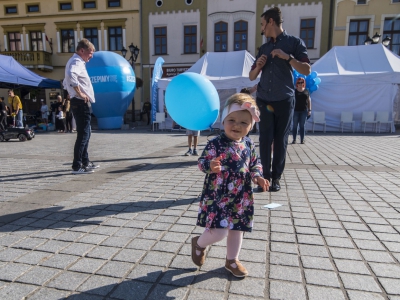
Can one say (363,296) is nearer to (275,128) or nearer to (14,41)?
(275,128)

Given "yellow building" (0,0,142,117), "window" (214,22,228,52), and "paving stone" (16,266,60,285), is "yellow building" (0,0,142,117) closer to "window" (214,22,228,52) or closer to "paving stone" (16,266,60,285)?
"window" (214,22,228,52)

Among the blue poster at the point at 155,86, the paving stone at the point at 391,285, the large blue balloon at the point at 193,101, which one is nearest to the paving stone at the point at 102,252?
the large blue balloon at the point at 193,101

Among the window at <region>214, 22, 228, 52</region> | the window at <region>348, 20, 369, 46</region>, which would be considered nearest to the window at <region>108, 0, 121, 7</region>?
the window at <region>214, 22, 228, 52</region>

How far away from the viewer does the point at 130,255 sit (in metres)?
2.13

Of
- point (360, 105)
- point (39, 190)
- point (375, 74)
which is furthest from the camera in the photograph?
point (360, 105)

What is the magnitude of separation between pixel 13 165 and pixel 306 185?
5463mm

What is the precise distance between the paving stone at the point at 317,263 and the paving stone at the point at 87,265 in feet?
4.77

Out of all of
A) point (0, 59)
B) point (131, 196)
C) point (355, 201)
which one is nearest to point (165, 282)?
point (131, 196)

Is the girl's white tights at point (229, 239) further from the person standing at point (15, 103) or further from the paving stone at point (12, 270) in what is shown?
the person standing at point (15, 103)

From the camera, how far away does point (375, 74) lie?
38.4ft

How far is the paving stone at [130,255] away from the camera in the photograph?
2.07 metres

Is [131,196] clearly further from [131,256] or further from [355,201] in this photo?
[355,201]

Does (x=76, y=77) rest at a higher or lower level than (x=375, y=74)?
lower

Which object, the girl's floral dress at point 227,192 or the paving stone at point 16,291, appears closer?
the paving stone at point 16,291
